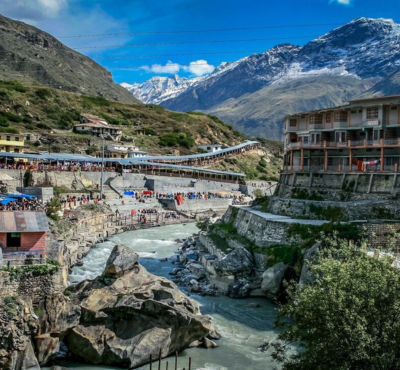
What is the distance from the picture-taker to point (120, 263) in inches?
956

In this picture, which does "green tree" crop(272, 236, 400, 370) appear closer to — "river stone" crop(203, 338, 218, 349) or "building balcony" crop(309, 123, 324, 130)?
"river stone" crop(203, 338, 218, 349)

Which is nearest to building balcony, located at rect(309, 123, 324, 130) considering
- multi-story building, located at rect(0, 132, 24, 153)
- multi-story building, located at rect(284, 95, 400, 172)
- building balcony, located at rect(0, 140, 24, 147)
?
multi-story building, located at rect(284, 95, 400, 172)

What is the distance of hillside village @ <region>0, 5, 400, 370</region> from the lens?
1494 centimetres

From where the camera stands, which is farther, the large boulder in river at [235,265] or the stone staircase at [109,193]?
the stone staircase at [109,193]

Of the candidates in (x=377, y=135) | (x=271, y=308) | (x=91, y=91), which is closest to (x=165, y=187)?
(x=377, y=135)

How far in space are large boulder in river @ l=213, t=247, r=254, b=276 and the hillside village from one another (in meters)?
0.11

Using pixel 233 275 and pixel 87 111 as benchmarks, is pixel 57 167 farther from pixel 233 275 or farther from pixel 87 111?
pixel 87 111

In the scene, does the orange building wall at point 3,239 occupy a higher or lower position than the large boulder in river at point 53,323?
higher

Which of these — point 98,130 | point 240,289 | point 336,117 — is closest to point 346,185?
point 336,117

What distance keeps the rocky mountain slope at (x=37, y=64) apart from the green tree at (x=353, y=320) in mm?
140426

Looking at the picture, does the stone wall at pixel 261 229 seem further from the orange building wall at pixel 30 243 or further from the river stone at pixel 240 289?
the orange building wall at pixel 30 243

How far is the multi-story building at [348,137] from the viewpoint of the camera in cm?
3866

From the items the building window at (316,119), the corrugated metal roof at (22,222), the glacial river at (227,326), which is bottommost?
the glacial river at (227,326)

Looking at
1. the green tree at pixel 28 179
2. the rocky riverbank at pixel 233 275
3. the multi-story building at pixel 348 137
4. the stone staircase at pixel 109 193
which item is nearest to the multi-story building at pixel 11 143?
the green tree at pixel 28 179
